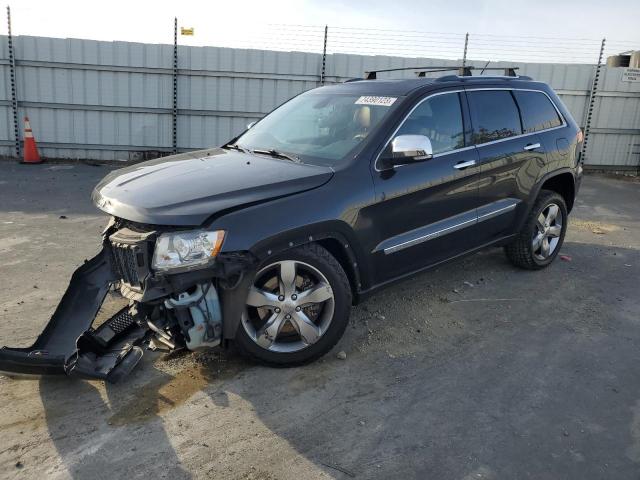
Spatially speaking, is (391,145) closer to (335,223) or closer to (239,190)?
(335,223)

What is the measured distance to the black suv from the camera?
119 inches

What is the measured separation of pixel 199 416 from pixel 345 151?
77.0 inches

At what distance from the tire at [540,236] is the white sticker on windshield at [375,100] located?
2.03 m

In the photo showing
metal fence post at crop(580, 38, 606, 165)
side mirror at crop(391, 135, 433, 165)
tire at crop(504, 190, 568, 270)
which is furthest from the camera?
metal fence post at crop(580, 38, 606, 165)

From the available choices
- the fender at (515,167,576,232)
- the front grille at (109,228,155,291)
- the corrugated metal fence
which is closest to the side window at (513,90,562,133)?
the fender at (515,167,576,232)

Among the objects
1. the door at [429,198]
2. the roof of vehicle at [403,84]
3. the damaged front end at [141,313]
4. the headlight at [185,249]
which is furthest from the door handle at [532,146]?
the headlight at [185,249]

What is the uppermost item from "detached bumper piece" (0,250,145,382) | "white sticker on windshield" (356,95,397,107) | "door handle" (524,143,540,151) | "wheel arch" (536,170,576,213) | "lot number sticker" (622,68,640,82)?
"lot number sticker" (622,68,640,82)

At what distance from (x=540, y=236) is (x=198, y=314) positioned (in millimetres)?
3724

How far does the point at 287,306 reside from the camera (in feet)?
10.9

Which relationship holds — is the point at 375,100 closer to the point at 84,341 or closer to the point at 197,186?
the point at 197,186

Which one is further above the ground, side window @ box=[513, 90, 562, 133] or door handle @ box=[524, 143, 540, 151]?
side window @ box=[513, 90, 562, 133]

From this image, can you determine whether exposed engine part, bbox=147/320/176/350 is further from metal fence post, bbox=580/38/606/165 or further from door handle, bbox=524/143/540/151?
metal fence post, bbox=580/38/606/165

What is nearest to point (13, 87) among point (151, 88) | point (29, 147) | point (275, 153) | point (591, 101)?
point (29, 147)

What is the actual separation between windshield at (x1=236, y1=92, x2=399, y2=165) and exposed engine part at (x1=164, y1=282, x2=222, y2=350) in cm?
124
